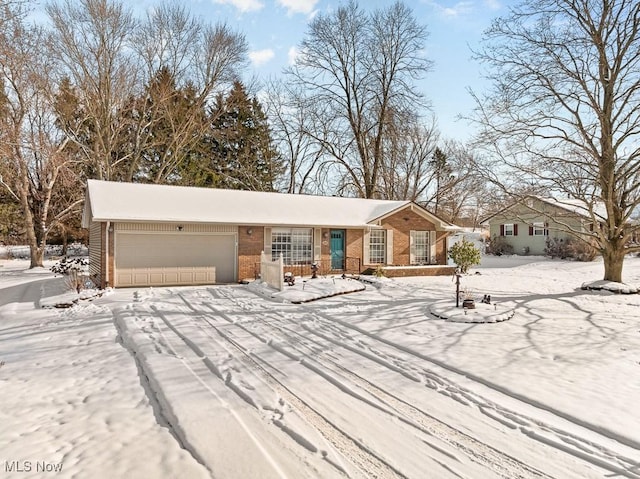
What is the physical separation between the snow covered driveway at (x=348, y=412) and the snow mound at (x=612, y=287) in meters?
9.13

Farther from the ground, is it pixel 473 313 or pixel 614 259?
pixel 614 259

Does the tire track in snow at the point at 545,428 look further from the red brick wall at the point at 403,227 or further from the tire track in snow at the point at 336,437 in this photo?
the red brick wall at the point at 403,227

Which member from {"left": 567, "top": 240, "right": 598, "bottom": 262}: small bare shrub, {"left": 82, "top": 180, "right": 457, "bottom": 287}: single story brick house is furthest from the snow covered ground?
{"left": 567, "top": 240, "right": 598, "bottom": 262}: small bare shrub

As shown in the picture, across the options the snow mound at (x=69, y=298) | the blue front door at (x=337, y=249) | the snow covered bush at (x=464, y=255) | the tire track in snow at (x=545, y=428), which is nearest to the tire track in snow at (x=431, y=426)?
the tire track in snow at (x=545, y=428)

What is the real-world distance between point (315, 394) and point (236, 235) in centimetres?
1209

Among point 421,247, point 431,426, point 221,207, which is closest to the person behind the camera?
point 431,426

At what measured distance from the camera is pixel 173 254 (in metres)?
15.5

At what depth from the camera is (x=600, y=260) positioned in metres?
27.0

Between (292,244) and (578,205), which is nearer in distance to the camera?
(292,244)

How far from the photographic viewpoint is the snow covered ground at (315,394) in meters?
3.65

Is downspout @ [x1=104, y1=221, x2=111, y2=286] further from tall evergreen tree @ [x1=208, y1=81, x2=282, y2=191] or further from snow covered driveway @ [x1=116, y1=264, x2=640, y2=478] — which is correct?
tall evergreen tree @ [x1=208, y1=81, x2=282, y2=191]

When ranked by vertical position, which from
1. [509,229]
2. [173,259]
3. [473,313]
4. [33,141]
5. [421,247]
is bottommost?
[473,313]

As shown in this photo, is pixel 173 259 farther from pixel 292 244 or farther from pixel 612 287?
pixel 612 287

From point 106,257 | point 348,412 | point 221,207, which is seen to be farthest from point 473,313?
point 106,257
